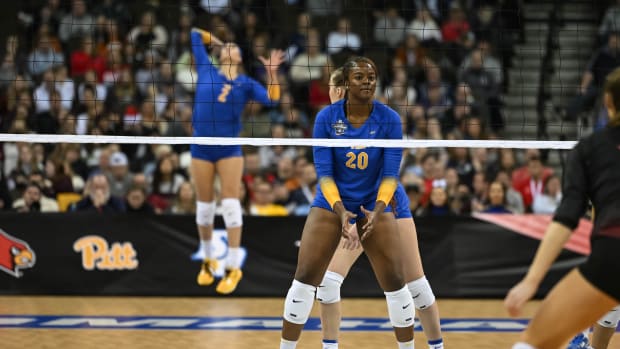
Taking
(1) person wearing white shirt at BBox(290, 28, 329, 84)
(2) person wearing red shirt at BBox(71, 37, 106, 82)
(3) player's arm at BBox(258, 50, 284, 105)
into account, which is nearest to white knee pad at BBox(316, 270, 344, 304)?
(3) player's arm at BBox(258, 50, 284, 105)

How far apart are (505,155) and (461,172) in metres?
0.63

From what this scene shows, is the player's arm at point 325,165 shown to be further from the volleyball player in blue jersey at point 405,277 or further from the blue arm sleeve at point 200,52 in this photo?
the blue arm sleeve at point 200,52

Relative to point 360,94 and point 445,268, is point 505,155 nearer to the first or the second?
point 445,268

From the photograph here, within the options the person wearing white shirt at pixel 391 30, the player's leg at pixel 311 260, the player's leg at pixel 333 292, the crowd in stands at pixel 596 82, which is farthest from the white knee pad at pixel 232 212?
the person wearing white shirt at pixel 391 30

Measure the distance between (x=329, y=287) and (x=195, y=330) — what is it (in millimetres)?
2460

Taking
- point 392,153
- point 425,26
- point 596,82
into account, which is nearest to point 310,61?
point 425,26

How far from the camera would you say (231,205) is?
9.15m

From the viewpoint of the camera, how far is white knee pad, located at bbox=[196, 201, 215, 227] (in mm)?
9148

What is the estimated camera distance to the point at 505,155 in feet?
40.3

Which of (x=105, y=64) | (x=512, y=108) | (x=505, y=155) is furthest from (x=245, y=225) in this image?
(x=512, y=108)

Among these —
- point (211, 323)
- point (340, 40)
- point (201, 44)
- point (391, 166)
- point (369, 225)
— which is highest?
point (340, 40)

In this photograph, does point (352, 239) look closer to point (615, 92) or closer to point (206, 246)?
point (615, 92)

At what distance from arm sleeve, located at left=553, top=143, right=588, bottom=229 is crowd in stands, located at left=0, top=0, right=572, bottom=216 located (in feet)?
21.1

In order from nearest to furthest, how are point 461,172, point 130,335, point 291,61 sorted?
point 130,335
point 461,172
point 291,61
